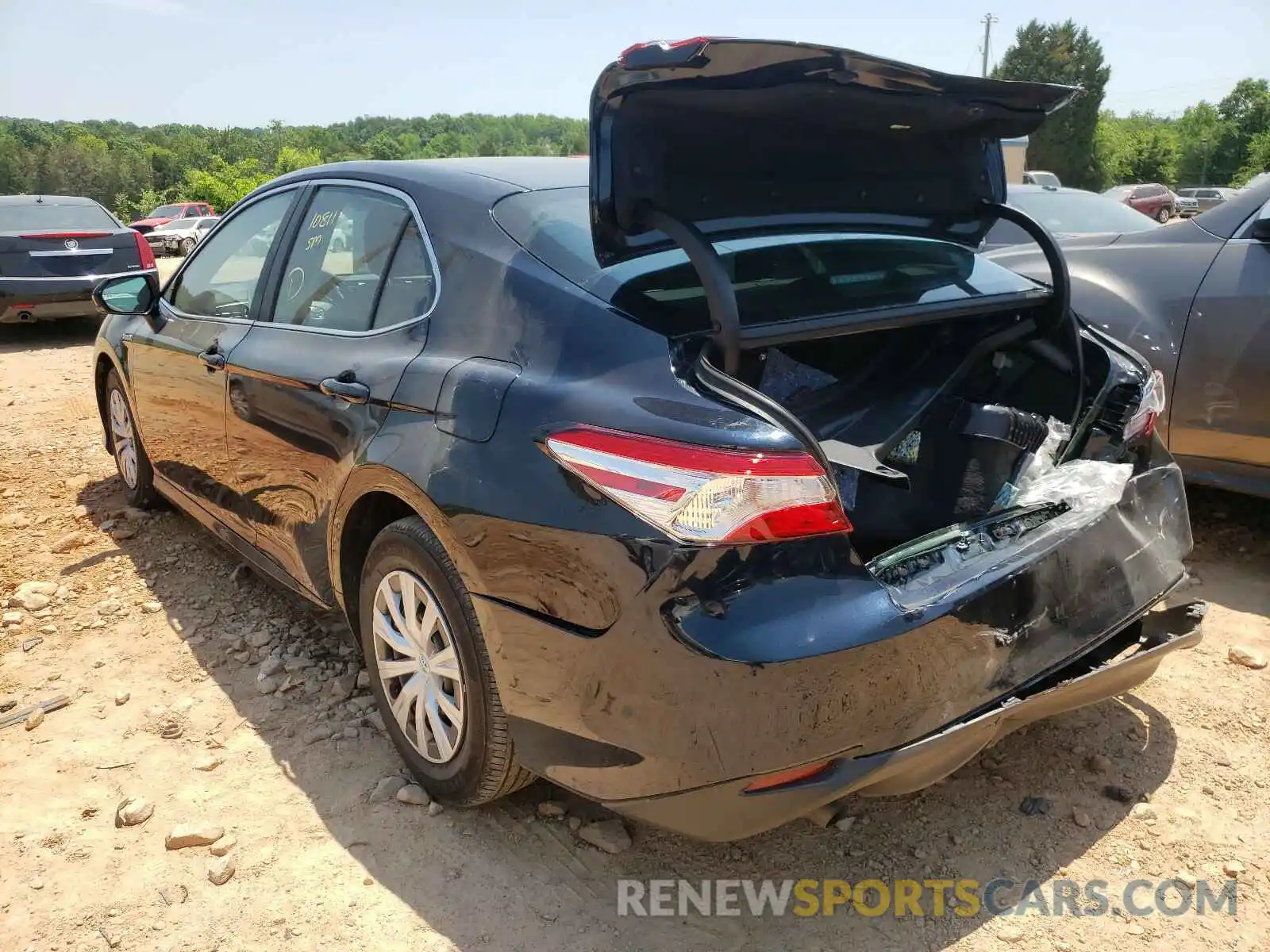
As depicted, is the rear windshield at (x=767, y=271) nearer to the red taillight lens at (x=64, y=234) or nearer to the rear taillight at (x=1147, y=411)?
the rear taillight at (x=1147, y=411)

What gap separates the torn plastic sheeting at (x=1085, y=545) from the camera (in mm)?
1983

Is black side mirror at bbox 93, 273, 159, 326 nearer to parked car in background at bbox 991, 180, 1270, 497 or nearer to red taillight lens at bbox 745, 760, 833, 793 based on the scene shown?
red taillight lens at bbox 745, 760, 833, 793

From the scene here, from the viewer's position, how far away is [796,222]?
2.57 meters

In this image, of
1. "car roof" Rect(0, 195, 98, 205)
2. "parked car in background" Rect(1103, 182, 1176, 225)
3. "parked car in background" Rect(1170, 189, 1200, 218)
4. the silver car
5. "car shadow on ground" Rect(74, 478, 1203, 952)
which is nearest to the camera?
"car shadow on ground" Rect(74, 478, 1203, 952)

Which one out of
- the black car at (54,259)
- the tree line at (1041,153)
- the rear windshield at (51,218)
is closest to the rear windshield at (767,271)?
the black car at (54,259)

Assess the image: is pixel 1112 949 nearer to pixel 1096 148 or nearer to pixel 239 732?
pixel 239 732

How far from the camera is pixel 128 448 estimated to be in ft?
15.4

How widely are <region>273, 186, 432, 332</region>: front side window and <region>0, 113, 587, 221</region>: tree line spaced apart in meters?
30.1

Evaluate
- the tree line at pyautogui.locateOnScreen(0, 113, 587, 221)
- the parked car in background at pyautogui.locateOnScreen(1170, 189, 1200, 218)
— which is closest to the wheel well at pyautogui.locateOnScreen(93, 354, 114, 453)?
the tree line at pyautogui.locateOnScreen(0, 113, 587, 221)

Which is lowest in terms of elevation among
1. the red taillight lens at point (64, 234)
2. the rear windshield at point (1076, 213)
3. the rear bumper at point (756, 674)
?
the rear bumper at point (756, 674)

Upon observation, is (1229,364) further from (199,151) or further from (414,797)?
(199,151)

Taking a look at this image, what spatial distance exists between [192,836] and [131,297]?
2.44 metres

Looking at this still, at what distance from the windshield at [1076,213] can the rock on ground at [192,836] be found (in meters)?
5.45

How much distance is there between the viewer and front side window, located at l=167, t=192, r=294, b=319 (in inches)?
132
